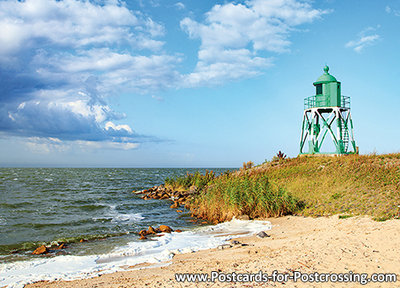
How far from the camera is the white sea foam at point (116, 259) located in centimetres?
811

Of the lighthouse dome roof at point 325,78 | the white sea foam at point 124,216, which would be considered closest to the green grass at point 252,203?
the white sea foam at point 124,216

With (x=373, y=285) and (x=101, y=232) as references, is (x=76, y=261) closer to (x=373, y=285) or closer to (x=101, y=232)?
(x=101, y=232)

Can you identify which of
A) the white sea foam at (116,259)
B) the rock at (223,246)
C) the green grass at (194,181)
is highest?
the green grass at (194,181)

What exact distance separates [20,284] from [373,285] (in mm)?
8619

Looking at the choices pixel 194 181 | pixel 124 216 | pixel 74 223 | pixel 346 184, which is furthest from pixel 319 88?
pixel 74 223

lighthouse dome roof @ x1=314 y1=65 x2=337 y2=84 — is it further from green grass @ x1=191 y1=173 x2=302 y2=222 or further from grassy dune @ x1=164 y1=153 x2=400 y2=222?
green grass @ x1=191 y1=173 x2=302 y2=222

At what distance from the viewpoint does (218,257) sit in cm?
842

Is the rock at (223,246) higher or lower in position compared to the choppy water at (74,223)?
higher

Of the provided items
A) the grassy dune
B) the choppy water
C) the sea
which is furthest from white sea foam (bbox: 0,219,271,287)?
the grassy dune

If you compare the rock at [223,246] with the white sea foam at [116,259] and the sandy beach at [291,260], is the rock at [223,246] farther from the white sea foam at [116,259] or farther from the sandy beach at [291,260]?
the white sea foam at [116,259]

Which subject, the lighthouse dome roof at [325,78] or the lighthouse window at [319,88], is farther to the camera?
the lighthouse window at [319,88]

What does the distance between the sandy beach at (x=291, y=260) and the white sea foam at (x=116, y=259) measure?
57 centimetres

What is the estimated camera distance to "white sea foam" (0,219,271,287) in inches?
319

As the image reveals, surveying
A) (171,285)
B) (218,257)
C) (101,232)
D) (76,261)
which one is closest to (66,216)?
(101,232)
